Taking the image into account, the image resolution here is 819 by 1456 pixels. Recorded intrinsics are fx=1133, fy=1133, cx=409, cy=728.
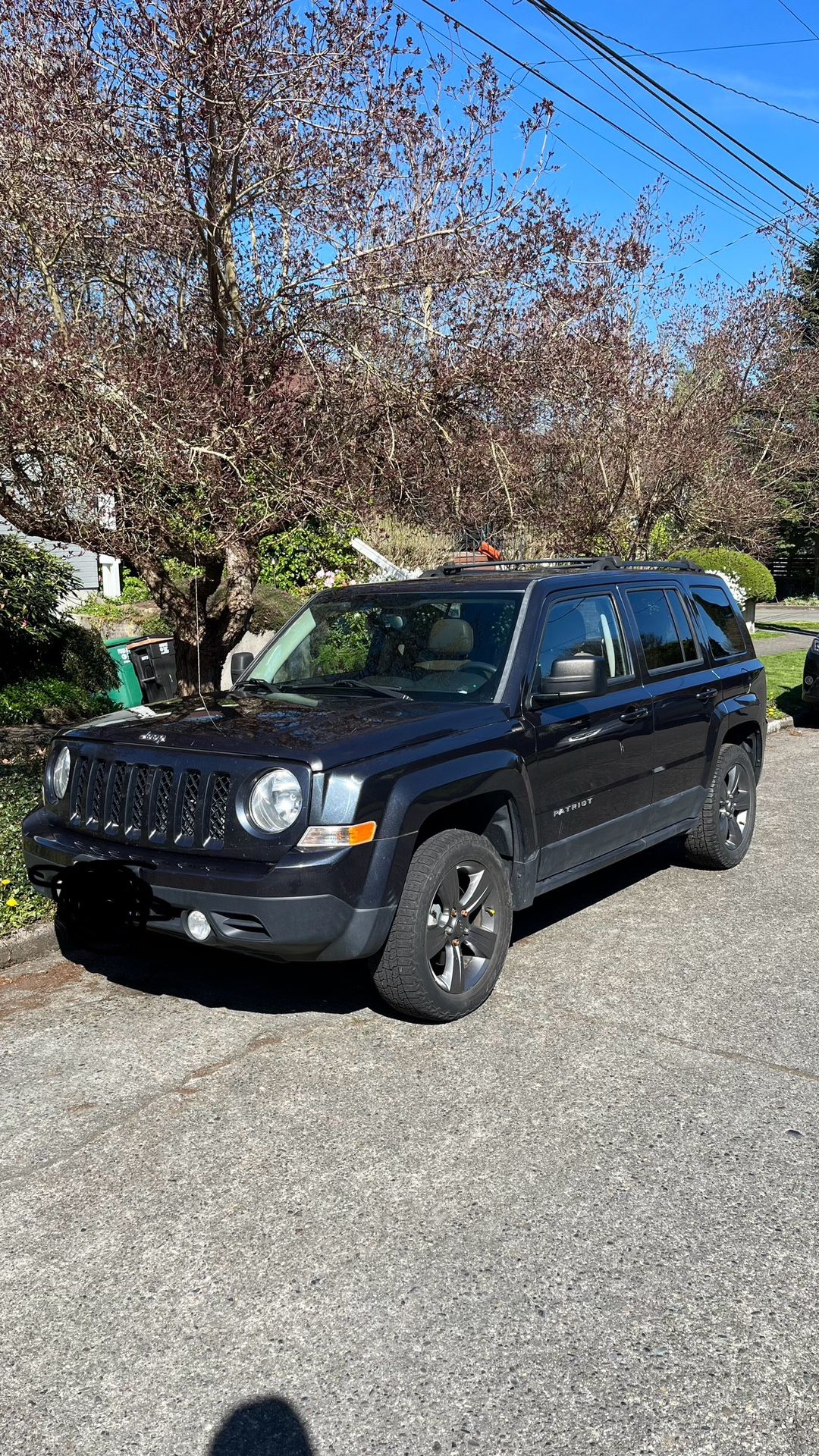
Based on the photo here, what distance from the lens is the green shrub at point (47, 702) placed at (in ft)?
36.0

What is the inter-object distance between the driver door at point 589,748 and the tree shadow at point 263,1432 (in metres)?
2.85

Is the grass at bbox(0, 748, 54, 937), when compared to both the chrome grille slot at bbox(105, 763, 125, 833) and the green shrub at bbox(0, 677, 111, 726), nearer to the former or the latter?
the chrome grille slot at bbox(105, 763, 125, 833)

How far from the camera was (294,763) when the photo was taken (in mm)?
4109

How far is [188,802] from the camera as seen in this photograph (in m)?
4.32

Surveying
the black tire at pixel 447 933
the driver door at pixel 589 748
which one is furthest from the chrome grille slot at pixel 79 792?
the driver door at pixel 589 748

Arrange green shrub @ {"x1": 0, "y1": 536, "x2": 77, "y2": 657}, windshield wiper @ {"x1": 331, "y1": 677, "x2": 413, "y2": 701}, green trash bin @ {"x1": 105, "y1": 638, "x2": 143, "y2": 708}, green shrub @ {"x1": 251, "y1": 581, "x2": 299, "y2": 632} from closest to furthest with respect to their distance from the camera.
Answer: windshield wiper @ {"x1": 331, "y1": 677, "x2": 413, "y2": 701} → green shrub @ {"x1": 0, "y1": 536, "x2": 77, "y2": 657} → green trash bin @ {"x1": 105, "y1": 638, "x2": 143, "y2": 708} → green shrub @ {"x1": 251, "y1": 581, "x2": 299, "y2": 632}

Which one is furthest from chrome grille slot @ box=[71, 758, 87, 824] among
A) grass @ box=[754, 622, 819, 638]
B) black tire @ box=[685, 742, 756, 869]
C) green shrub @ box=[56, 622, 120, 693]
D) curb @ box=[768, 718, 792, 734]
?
grass @ box=[754, 622, 819, 638]

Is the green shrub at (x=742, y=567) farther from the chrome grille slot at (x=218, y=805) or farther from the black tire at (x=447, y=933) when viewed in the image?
the chrome grille slot at (x=218, y=805)

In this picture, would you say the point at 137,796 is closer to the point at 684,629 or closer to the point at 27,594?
the point at 684,629

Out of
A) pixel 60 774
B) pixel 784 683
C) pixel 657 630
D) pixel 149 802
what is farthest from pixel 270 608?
pixel 149 802

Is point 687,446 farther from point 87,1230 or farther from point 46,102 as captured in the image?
point 87,1230

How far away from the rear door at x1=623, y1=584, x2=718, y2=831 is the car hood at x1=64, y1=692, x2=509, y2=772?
148 cm

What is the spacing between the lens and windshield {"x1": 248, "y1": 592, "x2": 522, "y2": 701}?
5.15 metres

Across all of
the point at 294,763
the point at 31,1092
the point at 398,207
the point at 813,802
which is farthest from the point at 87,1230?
the point at 813,802
